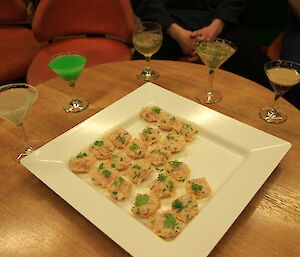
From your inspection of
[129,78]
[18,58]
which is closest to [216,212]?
[129,78]

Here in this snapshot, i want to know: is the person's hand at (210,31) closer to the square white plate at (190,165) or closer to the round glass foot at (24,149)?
the square white plate at (190,165)

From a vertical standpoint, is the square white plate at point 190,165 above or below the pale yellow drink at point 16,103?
below

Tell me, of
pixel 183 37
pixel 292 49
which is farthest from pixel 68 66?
pixel 292 49

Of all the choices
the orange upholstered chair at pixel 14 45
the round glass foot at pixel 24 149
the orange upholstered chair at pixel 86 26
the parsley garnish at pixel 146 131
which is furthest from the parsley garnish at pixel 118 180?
the orange upholstered chair at pixel 14 45

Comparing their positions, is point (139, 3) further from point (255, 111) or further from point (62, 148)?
point (62, 148)

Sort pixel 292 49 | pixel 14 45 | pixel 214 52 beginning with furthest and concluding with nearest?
pixel 14 45 → pixel 292 49 → pixel 214 52

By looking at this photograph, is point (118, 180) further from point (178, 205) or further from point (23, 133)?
point (23, 133)

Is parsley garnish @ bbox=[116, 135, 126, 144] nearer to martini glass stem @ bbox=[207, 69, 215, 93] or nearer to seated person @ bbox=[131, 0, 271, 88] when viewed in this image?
martini glass stem @ bbox=[207, 69, 215, 93]
